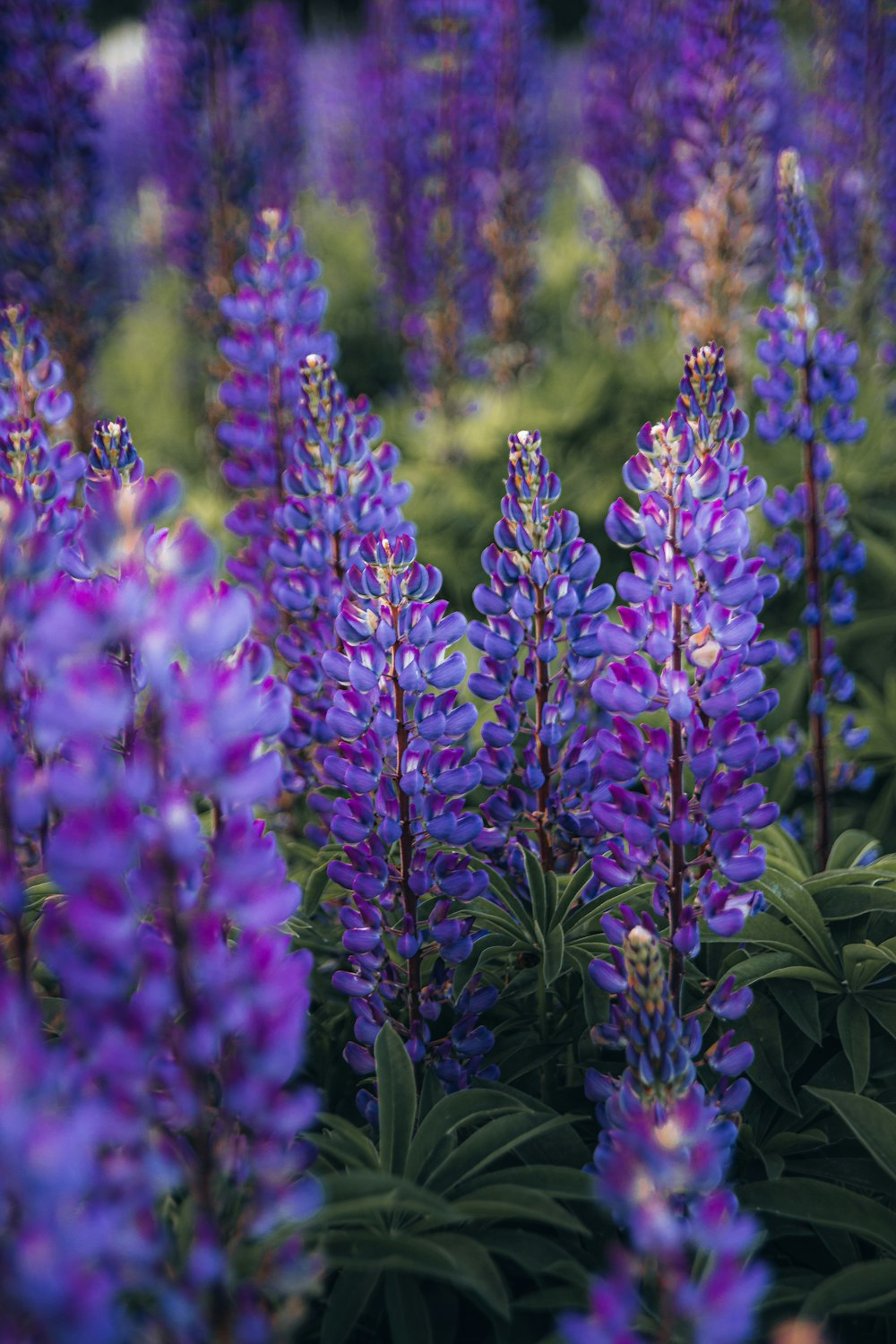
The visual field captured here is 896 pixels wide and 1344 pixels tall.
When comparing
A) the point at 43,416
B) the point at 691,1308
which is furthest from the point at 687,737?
the point at 43,416

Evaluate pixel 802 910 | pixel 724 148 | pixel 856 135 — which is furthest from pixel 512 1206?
pixel 856 135

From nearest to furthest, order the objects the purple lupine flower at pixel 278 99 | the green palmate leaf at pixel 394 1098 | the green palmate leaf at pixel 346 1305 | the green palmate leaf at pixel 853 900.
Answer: the green palmate leaf at pixel 346 1305
the green palmate leaf at pixel 394 1098
the green palmate leaf at pixel 853 900
the purple lupine flower at pixel 278 99

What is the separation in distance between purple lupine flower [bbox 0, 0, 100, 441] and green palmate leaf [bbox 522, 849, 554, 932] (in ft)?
9.58

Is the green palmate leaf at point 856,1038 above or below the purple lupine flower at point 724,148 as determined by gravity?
below

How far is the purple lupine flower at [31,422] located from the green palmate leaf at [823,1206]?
52.1 inches

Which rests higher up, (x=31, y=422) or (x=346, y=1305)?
(x=31, y=422)

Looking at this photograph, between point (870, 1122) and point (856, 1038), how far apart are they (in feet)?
0.62

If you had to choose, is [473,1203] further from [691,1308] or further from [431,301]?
[431,301]

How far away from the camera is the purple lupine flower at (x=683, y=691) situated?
4.82 ft

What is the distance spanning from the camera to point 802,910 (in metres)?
1.76

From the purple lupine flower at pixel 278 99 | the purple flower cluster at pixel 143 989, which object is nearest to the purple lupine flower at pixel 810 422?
the purple flower cluster at pixel 143 989

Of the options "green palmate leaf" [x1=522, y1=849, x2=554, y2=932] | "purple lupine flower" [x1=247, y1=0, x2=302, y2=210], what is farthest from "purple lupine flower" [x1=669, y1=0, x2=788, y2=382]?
"purple lupine flower" [x1=247, y1=0, x2=302, y2=210]

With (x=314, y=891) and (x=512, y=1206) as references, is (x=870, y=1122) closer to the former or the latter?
(x=512, y=1206)

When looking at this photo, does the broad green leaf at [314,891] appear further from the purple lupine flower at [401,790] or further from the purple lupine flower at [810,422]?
the purple lupine flower at [810,422]
